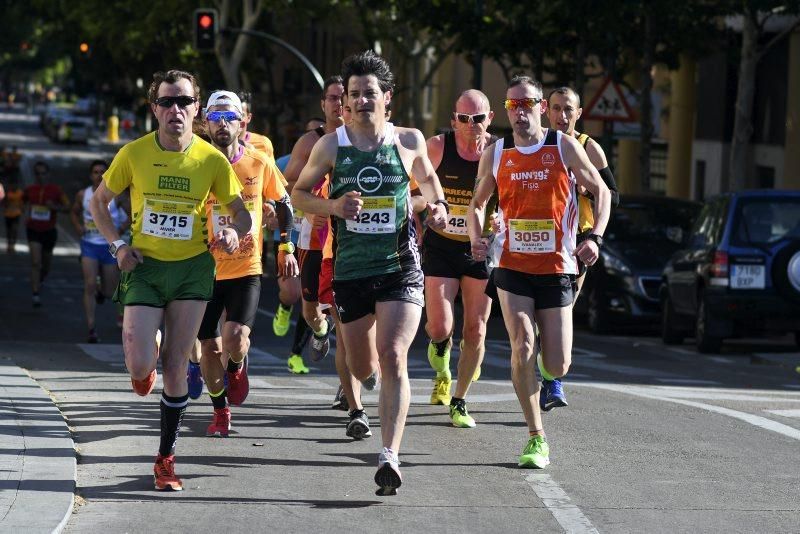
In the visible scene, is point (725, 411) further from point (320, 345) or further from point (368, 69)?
point (368, 69)

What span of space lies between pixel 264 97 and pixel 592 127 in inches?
887

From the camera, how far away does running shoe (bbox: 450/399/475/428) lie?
1062cm

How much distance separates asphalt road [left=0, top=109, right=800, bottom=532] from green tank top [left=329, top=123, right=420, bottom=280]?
3.54 feet

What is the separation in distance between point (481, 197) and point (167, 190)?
2012 mm

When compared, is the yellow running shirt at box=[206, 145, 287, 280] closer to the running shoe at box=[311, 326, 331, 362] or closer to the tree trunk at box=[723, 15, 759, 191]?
the running shoe at box=[311, 326, 331, 362]

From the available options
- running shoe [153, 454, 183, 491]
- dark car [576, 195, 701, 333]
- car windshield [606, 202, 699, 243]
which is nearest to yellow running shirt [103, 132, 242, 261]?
running shoe [153, 454, 183, 491]

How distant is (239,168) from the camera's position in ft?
34.0

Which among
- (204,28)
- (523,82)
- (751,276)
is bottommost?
(751,276)

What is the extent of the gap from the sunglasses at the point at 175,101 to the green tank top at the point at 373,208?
29.1 inches

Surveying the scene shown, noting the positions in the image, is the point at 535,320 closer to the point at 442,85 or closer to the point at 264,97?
the point at 442,85

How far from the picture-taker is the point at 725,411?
38.8ft

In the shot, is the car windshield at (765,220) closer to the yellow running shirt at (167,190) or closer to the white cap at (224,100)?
the white cap at (224,100)

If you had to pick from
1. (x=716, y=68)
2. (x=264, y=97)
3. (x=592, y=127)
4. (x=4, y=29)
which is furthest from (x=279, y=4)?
(x=4, y=29)

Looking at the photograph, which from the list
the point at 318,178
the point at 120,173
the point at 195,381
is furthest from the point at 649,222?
the point at 120,173
